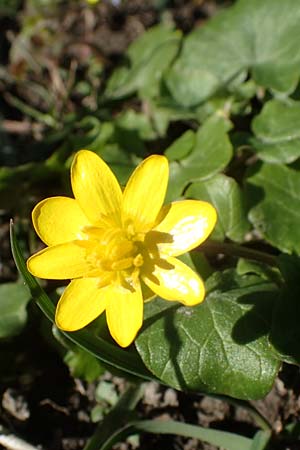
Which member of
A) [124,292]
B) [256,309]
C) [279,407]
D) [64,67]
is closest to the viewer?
[124,292]

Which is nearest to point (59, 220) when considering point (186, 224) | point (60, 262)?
point (60, 262)

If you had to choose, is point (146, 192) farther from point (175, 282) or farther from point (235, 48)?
point (235, 48)

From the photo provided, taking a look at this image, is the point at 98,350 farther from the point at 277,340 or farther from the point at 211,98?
the point at 211,98

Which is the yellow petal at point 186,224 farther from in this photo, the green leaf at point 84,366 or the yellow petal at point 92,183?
the green leaf at point 84,366

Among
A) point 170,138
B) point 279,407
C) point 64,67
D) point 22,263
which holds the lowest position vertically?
point 279,407

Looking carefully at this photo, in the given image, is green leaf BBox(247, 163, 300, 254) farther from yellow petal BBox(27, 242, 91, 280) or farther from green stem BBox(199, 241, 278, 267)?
yellow petal BBox(27, 242, 91, 280)

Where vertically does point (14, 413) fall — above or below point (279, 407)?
above

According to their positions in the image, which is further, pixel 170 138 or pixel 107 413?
pixel 170 138

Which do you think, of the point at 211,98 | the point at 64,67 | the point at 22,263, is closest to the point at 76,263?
the point at 22,263
